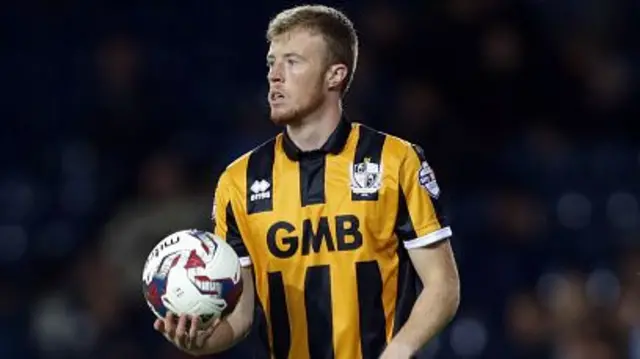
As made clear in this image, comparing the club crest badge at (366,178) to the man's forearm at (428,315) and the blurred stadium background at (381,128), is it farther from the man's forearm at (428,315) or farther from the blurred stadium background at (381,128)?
the blurred stadium background at (381,128)

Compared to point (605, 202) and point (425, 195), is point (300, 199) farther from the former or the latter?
point (605, 202)

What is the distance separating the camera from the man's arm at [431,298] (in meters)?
4.35

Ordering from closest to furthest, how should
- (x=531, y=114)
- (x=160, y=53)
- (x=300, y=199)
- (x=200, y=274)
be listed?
(x=200, y=274)
(x=300, y=199)
(x=531, y=114)
(x=160, y=53)

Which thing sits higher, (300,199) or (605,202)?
(300,199)

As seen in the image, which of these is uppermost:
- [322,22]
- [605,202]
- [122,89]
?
[322,22]

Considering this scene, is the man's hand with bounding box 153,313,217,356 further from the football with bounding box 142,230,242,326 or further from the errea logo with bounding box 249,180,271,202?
the errea logo with bounding box 249,180,271,202

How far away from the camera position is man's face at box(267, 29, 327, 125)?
457 cm

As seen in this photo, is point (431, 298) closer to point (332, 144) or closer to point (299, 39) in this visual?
point (332, 144)

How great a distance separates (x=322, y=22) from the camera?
182 inches

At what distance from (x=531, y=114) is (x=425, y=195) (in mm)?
4333

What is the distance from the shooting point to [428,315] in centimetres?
439

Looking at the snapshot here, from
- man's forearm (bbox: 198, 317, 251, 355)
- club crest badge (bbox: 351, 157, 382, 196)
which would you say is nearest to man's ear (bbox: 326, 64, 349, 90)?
club crest badge (bbox: 351, 157, 382, 196)

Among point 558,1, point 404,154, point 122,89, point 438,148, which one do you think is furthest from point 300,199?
point 558,1

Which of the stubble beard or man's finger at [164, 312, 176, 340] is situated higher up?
the stubble beard
